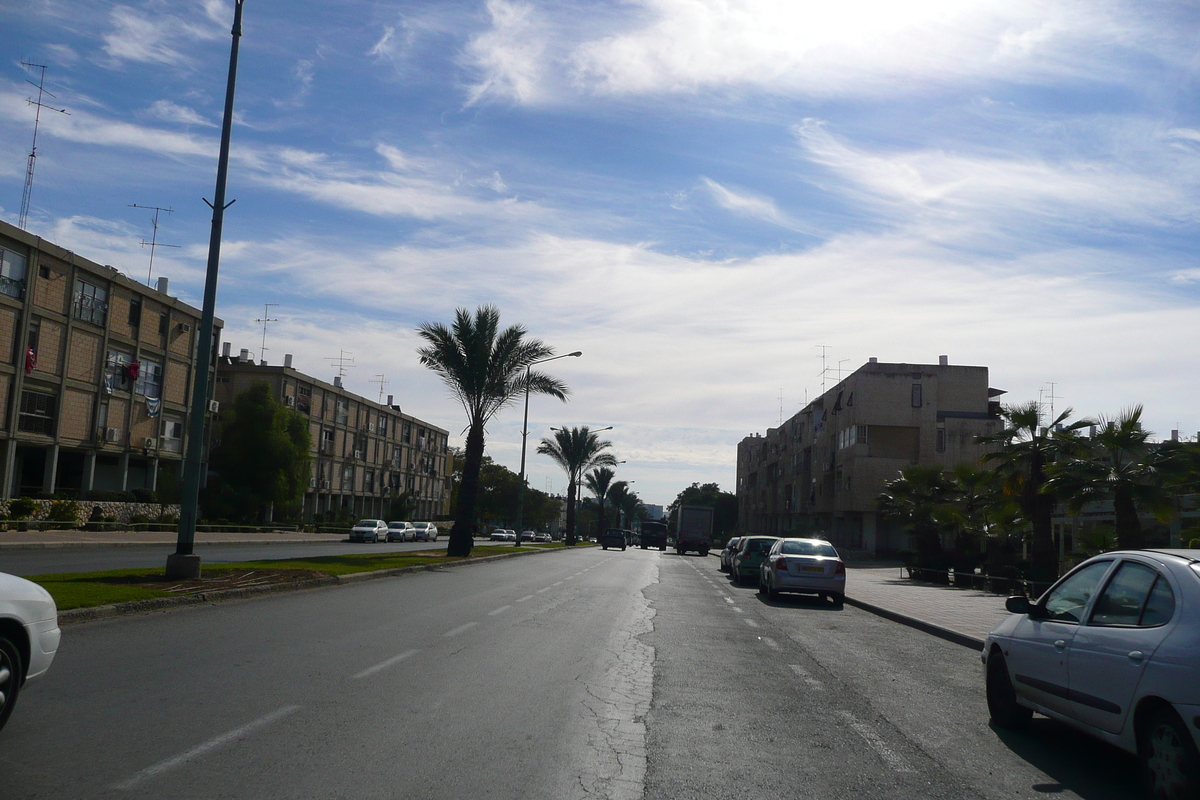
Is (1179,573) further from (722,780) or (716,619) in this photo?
(716,619)

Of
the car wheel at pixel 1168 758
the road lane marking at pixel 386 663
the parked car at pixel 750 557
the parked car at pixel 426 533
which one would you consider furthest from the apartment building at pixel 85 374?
the car wheel at pixel 1168 758

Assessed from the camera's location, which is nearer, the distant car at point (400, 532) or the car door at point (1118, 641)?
the car door at point (1118, 641)

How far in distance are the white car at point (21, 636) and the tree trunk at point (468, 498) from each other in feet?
91.4

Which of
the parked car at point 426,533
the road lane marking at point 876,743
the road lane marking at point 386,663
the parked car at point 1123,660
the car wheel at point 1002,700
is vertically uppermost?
the parked car at point 1123,660

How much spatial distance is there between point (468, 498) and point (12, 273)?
22689mm

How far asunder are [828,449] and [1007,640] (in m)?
60.2

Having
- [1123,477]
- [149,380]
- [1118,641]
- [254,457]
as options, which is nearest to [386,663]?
[1118,641]

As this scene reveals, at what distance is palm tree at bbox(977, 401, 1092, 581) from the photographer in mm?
24688

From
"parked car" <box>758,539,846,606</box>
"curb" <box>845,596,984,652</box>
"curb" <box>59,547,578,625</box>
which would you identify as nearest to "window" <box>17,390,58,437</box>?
"curb" <box>59,547,578,625</box>

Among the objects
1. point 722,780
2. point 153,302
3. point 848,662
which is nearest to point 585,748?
point 722,780

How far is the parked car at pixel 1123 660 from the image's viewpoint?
17.2 feet

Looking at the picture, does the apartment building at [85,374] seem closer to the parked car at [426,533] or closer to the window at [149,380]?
the window at [149,380]

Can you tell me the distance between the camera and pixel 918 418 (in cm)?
5762

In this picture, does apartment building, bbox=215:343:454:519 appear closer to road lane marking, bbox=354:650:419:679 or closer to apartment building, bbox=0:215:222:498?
apartment building, bbox=0:215:222:498
